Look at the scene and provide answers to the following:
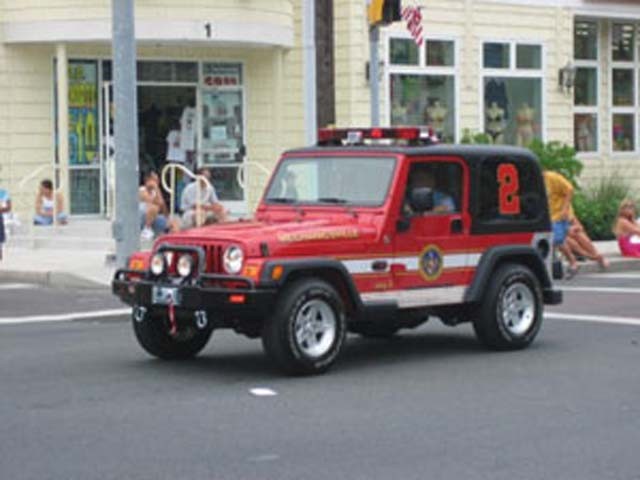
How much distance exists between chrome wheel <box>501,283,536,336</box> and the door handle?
0.75 m

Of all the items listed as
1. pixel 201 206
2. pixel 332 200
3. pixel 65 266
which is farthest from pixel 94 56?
pixel 332 200

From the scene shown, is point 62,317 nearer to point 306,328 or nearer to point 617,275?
point 306,328

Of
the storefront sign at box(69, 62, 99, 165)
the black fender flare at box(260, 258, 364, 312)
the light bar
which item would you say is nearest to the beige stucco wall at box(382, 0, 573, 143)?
the storefront sign at box(69, 62, 99, 165)

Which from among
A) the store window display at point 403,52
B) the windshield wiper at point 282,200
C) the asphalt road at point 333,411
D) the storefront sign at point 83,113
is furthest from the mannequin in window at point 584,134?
the windshield wiper at point 282,200

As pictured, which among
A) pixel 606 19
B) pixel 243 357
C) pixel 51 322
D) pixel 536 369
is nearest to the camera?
pixel 536 369

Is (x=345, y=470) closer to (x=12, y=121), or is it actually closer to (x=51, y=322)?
(x=51, y=322)

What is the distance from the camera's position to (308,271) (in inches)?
402

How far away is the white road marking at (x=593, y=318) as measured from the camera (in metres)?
13.7

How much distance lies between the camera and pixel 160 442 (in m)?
7.89

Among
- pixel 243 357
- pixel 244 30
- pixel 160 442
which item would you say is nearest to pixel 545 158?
pixel 244 30

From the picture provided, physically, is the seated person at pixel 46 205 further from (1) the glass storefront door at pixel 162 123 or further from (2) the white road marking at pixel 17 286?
(2) the white road marking at pixel 17 286

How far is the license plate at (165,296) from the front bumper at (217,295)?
0.01 m

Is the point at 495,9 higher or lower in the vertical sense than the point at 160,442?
higher

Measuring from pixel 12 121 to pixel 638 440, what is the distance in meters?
17.0
